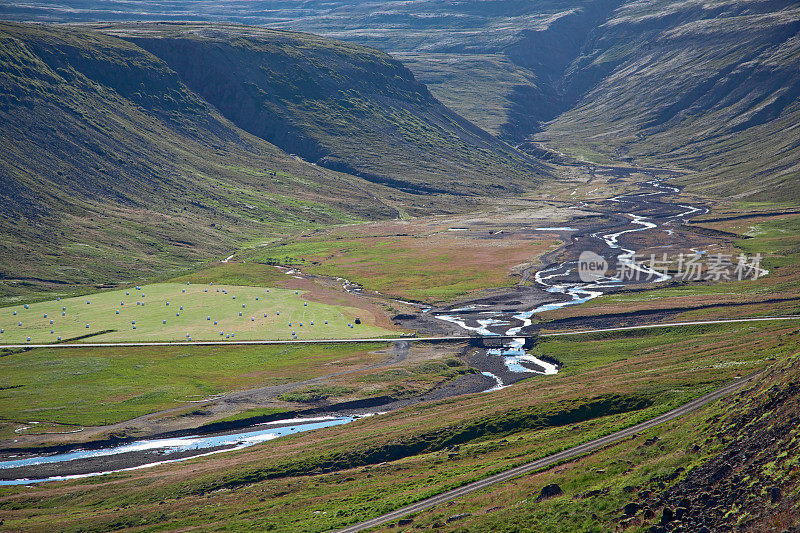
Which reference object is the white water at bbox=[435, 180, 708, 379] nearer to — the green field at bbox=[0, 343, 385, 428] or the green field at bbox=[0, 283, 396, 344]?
the green field at bbox=[0, 283, 396, 344]

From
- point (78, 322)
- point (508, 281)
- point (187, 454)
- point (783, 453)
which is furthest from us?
point (508, 281)

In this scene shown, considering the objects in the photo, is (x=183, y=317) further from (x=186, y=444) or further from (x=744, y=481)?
(x=744, y=481)

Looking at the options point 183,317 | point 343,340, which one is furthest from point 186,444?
point 183,317

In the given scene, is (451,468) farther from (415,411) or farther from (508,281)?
(508,281)

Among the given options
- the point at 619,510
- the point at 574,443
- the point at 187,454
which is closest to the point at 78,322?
the point at 187,454

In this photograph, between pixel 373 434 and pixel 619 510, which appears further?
pixel 373 434

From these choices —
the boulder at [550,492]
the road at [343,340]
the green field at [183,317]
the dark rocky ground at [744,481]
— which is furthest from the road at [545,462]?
the green field at [183,317]

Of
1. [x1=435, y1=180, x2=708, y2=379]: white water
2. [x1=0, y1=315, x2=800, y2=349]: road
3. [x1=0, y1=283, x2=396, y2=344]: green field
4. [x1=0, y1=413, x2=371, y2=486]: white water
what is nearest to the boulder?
[x1=0, y1=413, x2=371, y2=486]: white water
